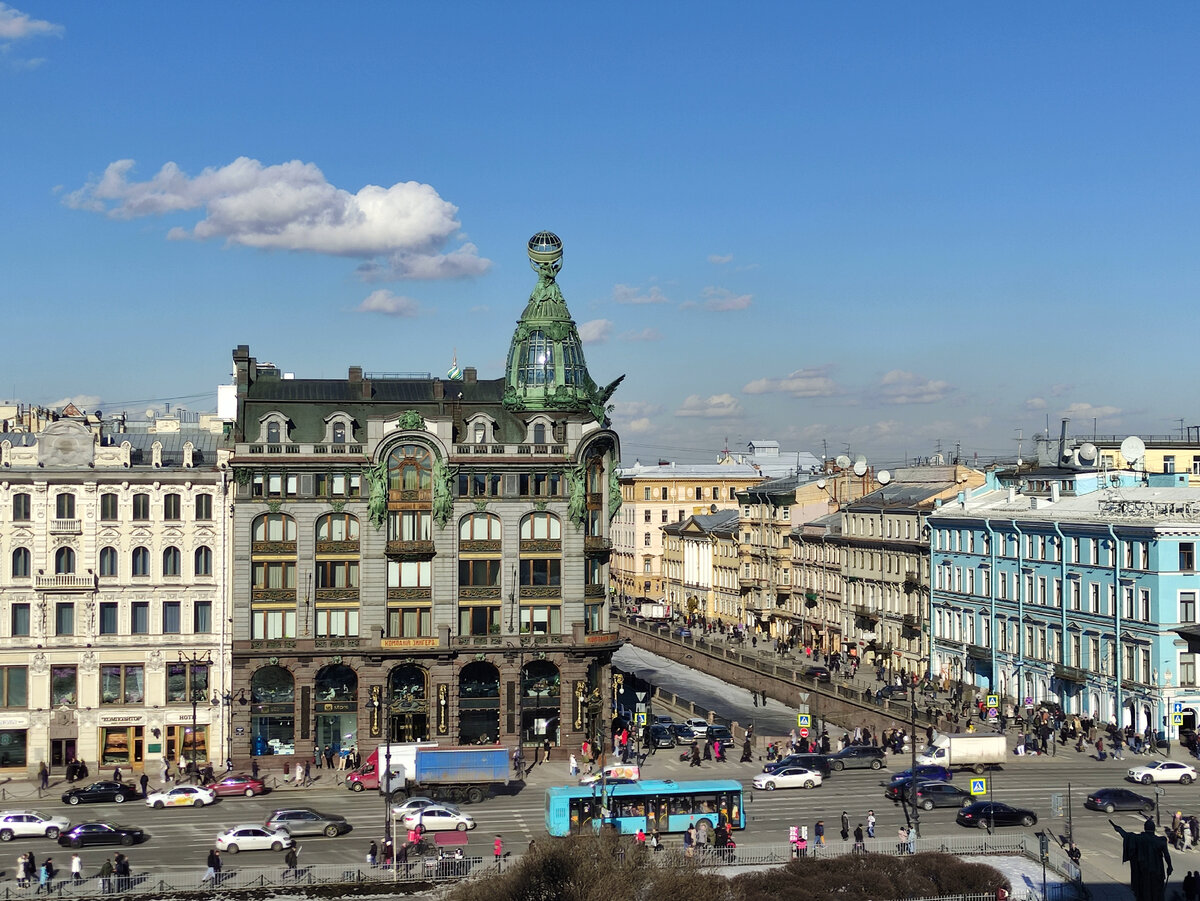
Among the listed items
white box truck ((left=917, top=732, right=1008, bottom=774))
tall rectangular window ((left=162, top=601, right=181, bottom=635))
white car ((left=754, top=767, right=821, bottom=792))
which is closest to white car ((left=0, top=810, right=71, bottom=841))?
tall rectangular window ((left=162, top=601, right=181, bottom=635))

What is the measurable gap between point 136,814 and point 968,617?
60.0m

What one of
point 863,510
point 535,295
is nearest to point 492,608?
point 535,295

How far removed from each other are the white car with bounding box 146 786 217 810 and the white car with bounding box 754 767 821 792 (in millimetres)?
26634

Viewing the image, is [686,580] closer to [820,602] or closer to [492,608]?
[820,602]

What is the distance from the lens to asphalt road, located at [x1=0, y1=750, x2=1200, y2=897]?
221 feet

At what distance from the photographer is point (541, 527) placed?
297 ft

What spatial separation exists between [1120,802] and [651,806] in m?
21.6

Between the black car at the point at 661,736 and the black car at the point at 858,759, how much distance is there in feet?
40.9

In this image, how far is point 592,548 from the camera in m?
90.8

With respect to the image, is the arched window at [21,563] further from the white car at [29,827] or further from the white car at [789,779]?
the white car at [789,779]

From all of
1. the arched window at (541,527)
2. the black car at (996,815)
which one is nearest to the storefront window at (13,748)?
the arched window at (541,527)

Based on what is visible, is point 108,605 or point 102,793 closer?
point 102,793

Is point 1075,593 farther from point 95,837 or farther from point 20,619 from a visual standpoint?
point 20,619

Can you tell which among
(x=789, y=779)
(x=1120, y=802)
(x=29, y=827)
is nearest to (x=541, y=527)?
(x=789, y=779)
